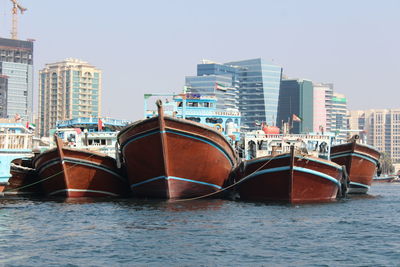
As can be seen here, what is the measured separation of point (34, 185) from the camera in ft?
172

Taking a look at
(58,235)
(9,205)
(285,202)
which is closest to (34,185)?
(9,205)

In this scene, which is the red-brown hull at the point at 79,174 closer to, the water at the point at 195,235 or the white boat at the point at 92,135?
the white boat at the point at 92,135

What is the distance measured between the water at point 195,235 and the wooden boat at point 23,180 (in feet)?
28.1

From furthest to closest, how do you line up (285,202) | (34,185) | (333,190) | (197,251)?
(34,185) → (333,190) → (285,202) → (197,251)

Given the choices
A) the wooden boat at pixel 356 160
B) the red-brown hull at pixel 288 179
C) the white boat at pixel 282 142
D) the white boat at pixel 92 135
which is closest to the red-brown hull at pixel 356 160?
the wooden boat at pixel 356 160

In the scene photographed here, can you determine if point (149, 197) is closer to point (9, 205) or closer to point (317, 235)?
point (9, 205)

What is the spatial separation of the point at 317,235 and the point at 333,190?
54.4ft

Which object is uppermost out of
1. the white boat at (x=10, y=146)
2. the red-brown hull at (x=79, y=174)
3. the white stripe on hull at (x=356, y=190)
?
the white boat at (x=10, y=146)

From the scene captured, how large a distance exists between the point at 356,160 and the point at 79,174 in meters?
23.8

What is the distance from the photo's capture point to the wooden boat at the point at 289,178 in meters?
41.8

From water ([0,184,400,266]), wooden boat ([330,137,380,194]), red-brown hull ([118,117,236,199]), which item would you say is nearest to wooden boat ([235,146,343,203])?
water ([0,184,400,266])

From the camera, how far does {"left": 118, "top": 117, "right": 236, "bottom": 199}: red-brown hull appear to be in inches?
1619

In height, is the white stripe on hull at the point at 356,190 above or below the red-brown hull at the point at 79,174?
below

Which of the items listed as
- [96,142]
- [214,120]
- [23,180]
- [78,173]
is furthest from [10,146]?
[214,120]
